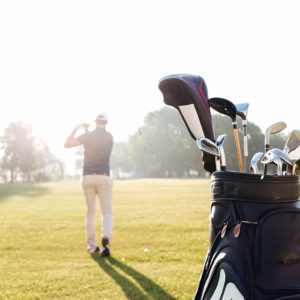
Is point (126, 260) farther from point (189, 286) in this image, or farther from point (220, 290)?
point (220, 290)

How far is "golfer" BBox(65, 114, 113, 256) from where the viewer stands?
20.8 ft

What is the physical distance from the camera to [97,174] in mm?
6352

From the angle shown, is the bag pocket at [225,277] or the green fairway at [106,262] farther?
the green fairway at [106,262]

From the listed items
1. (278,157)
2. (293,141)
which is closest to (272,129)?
(293,141)

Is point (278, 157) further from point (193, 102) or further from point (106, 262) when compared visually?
point (106, 262)

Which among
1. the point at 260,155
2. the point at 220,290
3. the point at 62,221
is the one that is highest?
the point at 260,155

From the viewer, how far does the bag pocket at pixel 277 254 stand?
1.78 m

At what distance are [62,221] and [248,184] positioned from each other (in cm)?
1061

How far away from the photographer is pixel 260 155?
226 centimetres

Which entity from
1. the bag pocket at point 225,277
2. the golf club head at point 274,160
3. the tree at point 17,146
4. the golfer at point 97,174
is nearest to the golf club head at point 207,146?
the golf club head at point 274,160

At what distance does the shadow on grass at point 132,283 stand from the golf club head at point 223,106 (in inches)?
106

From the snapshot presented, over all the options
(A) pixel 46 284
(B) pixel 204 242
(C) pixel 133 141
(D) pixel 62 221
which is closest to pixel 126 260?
(A) pixel 46 284

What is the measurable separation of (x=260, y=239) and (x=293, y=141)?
2.78ft

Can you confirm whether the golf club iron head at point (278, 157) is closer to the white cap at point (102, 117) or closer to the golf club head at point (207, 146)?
the golf club head at point (207, 146)
